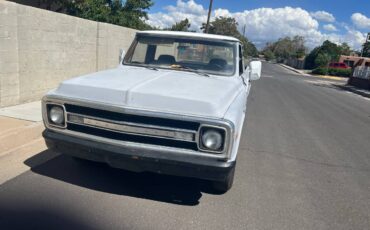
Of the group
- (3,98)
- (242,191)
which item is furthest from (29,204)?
(3,98)

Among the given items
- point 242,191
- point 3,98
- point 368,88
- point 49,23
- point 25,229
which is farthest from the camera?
point 368,88

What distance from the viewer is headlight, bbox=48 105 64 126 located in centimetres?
370

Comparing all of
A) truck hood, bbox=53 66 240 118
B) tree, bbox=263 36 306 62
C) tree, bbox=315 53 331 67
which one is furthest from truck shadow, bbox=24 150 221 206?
tree, bbox=263 36 306 62

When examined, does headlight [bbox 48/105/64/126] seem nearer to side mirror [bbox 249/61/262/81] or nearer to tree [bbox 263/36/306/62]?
side mirror [bbox 249/61/262/81]

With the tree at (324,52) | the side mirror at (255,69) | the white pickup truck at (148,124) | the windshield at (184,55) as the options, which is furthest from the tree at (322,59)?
the white pickup truck at (148,124)

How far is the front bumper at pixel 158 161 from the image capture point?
334 cm

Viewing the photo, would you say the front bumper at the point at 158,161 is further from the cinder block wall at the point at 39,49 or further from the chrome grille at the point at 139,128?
the cinder block wall at the point at 39,49

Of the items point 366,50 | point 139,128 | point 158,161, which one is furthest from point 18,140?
point 366,50

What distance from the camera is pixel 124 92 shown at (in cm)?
346

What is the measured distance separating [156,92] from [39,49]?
5.74 meters

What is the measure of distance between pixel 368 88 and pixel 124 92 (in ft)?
87.3

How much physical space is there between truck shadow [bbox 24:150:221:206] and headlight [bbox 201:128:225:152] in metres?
0.97

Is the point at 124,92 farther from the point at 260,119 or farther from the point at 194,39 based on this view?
the point at 260,119

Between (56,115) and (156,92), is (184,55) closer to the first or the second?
(156,92)
